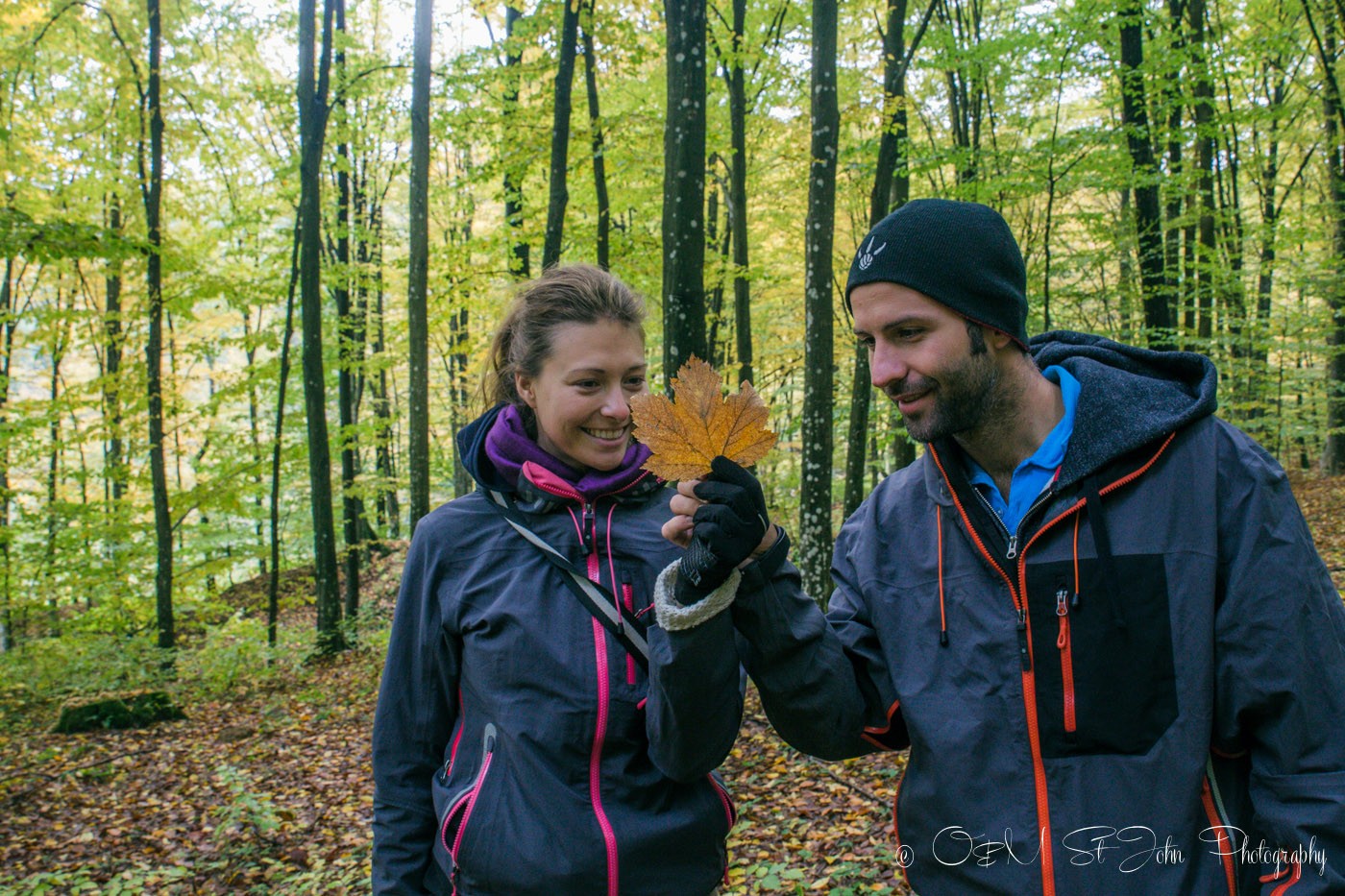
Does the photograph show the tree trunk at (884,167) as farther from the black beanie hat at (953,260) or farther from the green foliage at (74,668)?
the green foliage at (74,668)

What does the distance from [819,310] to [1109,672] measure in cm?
517

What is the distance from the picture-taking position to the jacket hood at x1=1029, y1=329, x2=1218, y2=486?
1554mm

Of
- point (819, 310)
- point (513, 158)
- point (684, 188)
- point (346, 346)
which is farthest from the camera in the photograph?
point (346, 346)

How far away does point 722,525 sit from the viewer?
141 cm

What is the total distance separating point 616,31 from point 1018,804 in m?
8.93

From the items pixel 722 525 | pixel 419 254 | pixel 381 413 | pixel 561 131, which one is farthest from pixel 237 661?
pixel 381 413

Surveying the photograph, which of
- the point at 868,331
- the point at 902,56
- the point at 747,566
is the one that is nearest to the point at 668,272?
the point at 868,331

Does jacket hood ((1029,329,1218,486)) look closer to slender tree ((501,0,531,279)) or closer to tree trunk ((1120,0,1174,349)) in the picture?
tree trunk ((1120,0,1174,349))

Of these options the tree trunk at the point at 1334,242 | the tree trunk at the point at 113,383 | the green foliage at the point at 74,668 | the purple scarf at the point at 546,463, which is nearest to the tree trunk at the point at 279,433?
the green foliage at the point at 74,668

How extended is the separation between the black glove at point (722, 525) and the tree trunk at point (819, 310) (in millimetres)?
4879

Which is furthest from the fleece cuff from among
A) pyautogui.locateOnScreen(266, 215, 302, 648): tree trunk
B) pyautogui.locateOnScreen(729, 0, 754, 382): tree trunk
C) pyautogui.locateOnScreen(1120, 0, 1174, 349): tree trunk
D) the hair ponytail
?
pyautogui.locateOnScreen(266, 215, 302, 648): tree trunk

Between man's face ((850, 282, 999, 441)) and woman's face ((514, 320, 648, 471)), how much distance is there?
62 centimetres

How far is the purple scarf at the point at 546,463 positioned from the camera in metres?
1.87

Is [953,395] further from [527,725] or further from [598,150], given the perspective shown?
[598,150]
